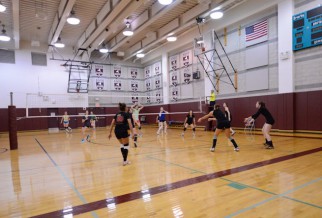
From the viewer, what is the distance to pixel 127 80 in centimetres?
2302

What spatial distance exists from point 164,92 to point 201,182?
1613cm

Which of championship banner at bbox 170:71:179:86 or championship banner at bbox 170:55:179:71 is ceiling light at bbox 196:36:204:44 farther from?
championship banner at bbox 170:71:179:86

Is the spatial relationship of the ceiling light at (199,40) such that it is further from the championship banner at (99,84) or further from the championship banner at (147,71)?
the championship banner at (99,84)

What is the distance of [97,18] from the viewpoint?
13.5 m

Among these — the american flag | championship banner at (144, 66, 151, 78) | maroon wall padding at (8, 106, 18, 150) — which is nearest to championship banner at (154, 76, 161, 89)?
championship banner at (144, 66, 151, 78)

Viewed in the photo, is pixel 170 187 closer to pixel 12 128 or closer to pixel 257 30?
pixel 12 128

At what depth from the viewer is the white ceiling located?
1138 centimetres

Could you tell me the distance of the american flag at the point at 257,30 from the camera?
11.9 metres

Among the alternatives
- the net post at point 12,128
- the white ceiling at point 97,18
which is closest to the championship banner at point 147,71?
the white ceiling at point 97,18

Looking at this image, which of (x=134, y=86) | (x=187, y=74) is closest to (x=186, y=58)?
(x=187, y=74)

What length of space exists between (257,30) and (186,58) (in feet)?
20.6

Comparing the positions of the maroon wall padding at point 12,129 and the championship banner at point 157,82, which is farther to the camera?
the championship banner at point 157,82

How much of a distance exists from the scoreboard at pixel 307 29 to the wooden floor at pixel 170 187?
5.94 m

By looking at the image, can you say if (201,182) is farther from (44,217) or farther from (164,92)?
(164,92)
